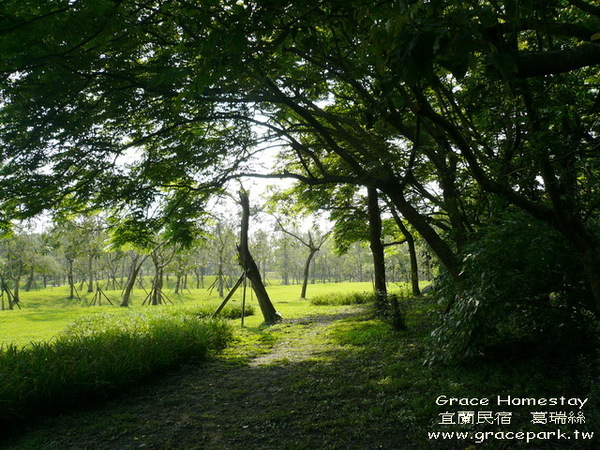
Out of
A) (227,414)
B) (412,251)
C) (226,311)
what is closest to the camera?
(227,414)

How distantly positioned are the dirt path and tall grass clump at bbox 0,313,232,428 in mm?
259

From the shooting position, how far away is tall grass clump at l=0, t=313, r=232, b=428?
4.84 meters

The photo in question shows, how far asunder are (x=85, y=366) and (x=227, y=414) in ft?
8.07

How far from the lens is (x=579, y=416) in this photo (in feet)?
11.2

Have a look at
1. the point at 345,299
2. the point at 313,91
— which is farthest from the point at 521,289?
the point at 345,299

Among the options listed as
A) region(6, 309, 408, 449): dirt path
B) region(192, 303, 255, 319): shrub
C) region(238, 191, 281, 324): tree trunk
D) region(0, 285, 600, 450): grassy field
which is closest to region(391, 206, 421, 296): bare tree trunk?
region(238, 191, 281, 324): tree trunk

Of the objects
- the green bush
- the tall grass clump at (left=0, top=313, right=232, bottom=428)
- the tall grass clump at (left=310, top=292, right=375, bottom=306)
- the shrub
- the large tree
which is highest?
the large tree

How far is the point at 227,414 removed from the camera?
4887mm

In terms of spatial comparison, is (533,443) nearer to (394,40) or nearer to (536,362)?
(536,362)

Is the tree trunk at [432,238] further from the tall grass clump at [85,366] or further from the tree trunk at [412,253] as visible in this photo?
the tree trunk at [412,253]

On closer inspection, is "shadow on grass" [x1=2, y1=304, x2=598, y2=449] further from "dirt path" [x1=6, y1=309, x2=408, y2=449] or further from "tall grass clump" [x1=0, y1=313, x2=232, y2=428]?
"tall grass clump" [x1=0, y1=313, x2=232, y2=428]

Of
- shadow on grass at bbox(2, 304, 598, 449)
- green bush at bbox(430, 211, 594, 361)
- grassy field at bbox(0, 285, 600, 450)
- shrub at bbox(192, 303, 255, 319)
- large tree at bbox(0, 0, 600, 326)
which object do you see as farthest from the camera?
shrub at bbox(192, 303, 255, 319)

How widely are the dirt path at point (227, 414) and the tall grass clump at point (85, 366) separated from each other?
26cm

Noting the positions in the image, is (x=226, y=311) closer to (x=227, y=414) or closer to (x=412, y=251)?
(x=412, y=251)
